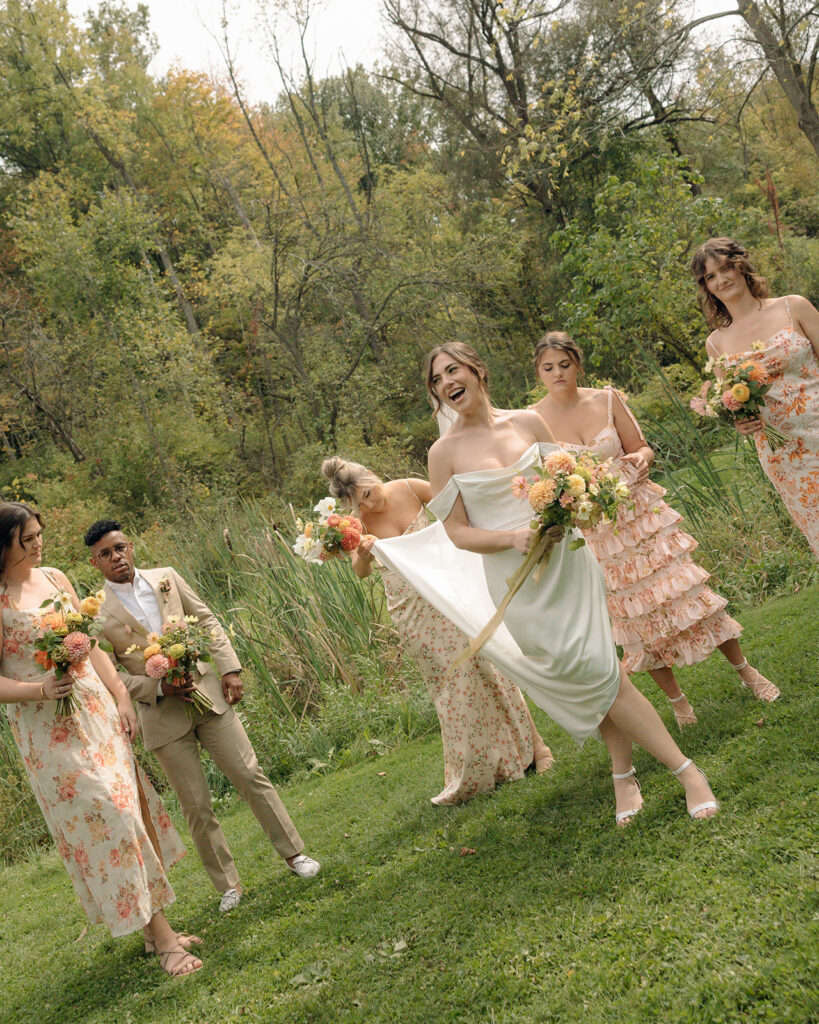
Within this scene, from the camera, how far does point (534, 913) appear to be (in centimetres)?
354

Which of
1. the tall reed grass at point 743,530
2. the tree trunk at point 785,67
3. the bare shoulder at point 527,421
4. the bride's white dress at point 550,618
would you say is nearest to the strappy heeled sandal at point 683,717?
the bride's white dress at point 550,618

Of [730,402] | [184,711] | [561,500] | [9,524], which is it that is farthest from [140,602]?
[730,402]

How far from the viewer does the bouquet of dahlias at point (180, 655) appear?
14.3 ft

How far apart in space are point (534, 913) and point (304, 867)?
1819 mm

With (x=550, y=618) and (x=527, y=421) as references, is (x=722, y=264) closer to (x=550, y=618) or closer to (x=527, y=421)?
(x=527, y=421)

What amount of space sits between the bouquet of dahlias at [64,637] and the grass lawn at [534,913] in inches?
63.6

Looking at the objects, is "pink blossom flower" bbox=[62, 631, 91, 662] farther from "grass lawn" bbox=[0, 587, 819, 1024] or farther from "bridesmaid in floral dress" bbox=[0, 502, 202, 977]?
"grass lawn" bbox=[0, 587, 819, 1024]

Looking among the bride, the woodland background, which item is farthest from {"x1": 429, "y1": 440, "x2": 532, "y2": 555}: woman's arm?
the woodland background

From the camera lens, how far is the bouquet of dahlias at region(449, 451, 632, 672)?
3.57m

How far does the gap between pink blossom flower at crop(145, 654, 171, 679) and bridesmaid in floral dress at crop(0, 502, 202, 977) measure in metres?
0.32

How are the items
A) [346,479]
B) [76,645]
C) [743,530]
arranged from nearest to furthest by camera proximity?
[76,645] < [346,479] < [743,530]

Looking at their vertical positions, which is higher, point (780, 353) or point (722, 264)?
point (722, 264)

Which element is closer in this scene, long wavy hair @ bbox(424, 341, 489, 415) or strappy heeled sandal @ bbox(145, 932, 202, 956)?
long wavy hair @ bbox(424, 341, 489, 415)

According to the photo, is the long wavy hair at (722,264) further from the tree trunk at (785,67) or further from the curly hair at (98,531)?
Answer: the tree trunk at (785,67)
